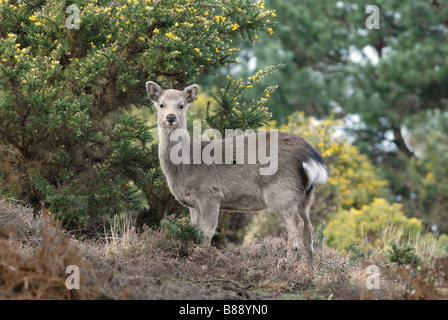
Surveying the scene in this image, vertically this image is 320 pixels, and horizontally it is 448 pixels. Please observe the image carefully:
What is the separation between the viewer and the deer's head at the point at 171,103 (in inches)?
336

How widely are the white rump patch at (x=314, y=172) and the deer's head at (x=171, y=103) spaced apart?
204 centimetres

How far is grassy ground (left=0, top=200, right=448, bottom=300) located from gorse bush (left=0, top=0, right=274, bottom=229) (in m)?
1.32

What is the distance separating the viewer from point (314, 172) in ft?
26.6

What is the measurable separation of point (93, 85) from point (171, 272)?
4.36m

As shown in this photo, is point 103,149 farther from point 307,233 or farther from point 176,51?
point 307,233

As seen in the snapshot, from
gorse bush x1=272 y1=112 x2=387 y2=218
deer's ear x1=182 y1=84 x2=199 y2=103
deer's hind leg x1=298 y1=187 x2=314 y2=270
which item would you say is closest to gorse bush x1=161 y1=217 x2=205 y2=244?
deer's hind leg x1=298 y1=187 x2=314 y2=270

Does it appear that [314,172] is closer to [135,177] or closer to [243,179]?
[243,179]

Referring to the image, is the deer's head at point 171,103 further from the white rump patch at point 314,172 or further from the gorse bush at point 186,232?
the white rump patch at point 314,172

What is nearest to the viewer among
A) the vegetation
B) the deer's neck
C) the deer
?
the vegetation

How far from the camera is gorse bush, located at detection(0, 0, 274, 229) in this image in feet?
30.7

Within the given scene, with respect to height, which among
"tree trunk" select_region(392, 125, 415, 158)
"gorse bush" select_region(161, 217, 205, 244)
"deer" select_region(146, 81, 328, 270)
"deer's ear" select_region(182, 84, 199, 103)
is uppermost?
"deer's ear" select_region(182, 84, 199, 103)

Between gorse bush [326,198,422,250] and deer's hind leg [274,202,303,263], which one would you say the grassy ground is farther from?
gorse bush [326,198,422,250]

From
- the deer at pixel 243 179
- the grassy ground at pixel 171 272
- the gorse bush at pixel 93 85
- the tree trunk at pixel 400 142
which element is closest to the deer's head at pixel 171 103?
the deer at pixel 243 179

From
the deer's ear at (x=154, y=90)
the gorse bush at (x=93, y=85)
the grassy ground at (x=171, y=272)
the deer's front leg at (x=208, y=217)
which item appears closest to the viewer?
the grassy ground at (x=171, y=272)
